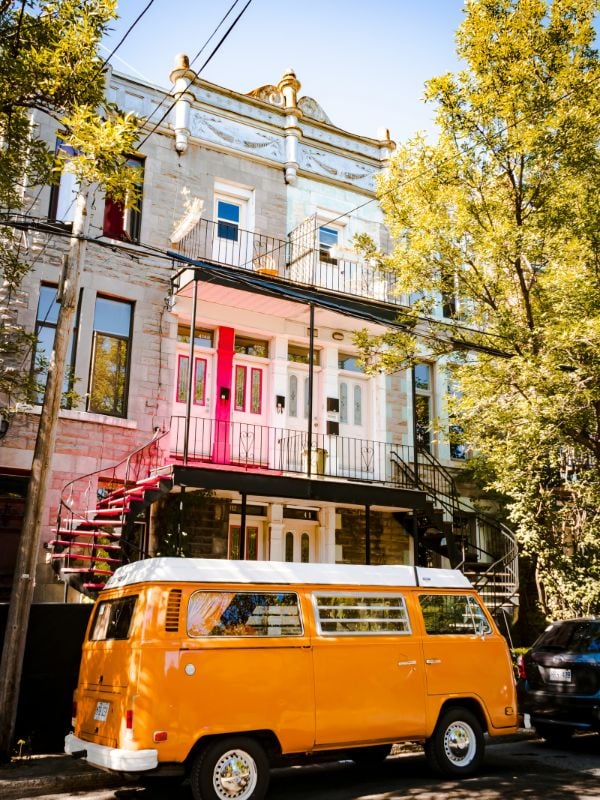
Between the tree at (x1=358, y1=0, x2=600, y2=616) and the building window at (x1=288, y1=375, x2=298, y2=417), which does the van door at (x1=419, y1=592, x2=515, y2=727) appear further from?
the building window at (x1=288, y1=375, x2=298, y2=417)

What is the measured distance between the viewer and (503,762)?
8906mm

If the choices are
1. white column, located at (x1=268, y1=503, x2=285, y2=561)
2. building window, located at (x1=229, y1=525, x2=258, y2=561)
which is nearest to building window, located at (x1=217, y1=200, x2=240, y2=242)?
white column, located at (x1=268, y1=503, x2=285, y2=561)

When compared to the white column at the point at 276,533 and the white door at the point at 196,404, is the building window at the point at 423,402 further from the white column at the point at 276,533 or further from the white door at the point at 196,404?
the white door at the point at 196,404

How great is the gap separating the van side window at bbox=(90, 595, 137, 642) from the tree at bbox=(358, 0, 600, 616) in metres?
7.38

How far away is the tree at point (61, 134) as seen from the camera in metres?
8.22

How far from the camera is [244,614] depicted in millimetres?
7215

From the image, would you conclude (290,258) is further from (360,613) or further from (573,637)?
(360,613)

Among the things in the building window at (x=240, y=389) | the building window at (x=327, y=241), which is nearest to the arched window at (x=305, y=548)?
the building window at (x=240, y=389)

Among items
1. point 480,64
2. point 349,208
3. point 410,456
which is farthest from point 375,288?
point 480,64

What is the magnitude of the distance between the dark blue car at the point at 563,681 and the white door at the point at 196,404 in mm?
7301

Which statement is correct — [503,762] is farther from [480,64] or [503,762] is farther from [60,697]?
[480,64]

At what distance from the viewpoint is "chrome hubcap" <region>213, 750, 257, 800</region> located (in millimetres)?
6523

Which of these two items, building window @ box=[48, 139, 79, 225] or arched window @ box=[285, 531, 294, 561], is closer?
building window @ box=[48, 139, 79, 225]

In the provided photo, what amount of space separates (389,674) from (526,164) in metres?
9.68
